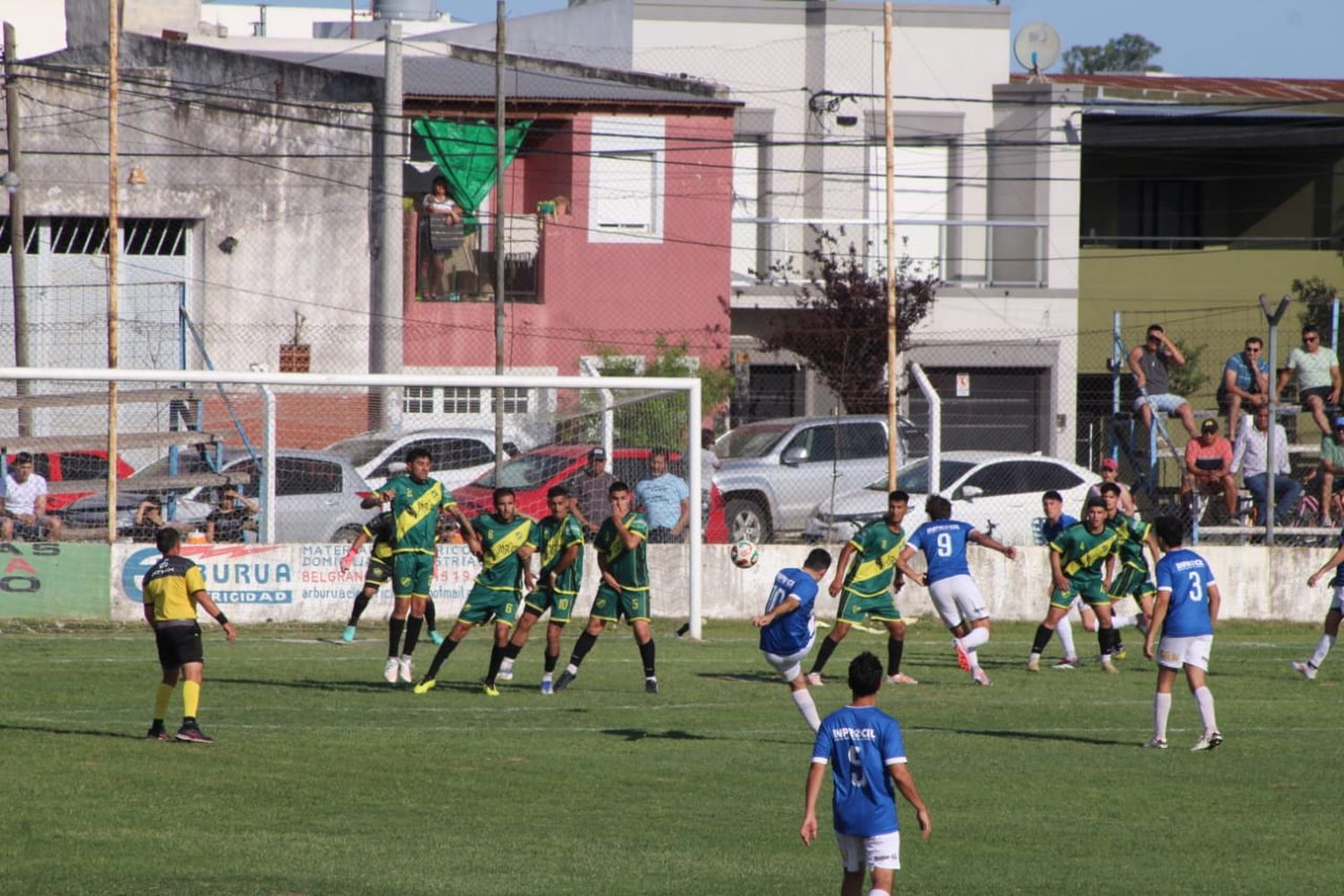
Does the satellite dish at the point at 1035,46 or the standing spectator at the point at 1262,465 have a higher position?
the satellite dish at the point at 1035,46

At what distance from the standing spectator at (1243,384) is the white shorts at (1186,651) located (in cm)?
1223

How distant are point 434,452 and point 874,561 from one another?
25.4 ft

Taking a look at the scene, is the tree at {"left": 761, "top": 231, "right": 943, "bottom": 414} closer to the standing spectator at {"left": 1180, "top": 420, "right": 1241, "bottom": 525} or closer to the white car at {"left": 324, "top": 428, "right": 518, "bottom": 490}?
the standing spectator at {"left": 1180, "top": 420, "right": 1241, "bottom": 525}

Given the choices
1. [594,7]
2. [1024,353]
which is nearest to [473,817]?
[1024,353]

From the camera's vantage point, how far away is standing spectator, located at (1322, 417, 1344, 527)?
25.6 metres

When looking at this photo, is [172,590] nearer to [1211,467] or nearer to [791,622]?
[791,622]

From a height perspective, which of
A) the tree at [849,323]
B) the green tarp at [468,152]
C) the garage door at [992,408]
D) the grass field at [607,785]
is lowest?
the grass field at [607,785]

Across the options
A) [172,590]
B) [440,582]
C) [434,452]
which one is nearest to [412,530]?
[172,590]

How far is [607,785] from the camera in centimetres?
1243

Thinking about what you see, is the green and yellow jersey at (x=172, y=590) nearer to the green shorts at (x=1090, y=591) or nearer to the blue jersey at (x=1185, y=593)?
the blue jersey at (x=1185, y=593)

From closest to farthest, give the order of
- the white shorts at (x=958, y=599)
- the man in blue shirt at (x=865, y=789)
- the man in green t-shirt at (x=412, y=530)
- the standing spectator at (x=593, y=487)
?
the man in blue shirt at (x=865, y=789) < the man in green t-shirt at (x=412, y=530) < the white shorts at (x=958, y=599) < the standing spectator at (x=593, y=487)

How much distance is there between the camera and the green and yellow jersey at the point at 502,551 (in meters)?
16.7

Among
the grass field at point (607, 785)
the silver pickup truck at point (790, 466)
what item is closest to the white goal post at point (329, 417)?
the silver pickup truck at point (790, 466)

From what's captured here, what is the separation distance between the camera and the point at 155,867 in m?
9.86
